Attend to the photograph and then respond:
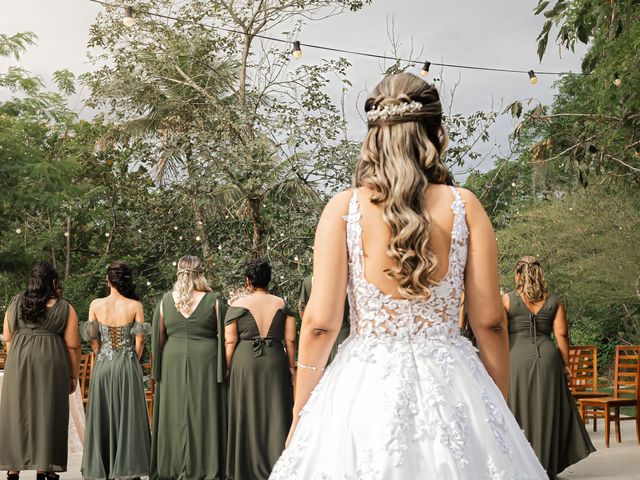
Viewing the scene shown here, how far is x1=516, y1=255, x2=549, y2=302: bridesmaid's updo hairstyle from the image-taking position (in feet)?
30.3

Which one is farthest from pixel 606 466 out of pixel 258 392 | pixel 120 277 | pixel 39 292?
pixel 39 292

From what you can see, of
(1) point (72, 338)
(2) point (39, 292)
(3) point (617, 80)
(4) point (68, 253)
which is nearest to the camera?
(2) point (39, 292)

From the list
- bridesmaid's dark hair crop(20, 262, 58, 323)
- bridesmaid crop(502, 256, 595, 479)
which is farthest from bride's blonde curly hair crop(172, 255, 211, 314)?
bridesmaid crop(502, 256, 595, 479)

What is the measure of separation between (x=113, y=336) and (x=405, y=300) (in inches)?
267

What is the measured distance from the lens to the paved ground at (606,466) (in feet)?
31.8

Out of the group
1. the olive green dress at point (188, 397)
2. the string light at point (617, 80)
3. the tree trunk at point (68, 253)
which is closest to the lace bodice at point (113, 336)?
the olive green dress at point (188, 397)

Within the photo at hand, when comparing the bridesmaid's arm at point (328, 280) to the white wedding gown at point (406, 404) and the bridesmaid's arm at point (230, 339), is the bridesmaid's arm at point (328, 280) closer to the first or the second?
the white wedding gown at point (406, 404)

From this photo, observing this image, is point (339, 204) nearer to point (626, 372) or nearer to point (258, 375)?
point (258, 375)

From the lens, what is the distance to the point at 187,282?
9.12 metres

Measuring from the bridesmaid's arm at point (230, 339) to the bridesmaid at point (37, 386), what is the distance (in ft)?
4.69

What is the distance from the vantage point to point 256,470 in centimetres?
930

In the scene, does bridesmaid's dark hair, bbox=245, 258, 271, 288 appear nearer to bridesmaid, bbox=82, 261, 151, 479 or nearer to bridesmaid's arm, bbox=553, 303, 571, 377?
bridesmaid, bbox=82, 261, 151, 479

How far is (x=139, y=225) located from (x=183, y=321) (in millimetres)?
9227

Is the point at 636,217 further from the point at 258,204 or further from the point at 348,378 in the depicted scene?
the point at 348,378
